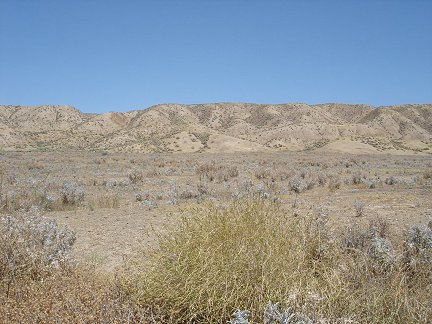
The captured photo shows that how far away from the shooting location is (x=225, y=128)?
97688mm

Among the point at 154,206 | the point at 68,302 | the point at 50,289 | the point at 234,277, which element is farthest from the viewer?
Result: the point at 154,206

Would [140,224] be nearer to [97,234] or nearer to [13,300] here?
[97,234]

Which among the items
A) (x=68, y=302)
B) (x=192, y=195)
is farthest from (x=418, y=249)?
(x=192, y=195)

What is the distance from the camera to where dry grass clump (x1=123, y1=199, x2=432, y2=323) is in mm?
3623

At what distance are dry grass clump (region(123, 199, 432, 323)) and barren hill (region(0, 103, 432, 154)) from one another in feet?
175

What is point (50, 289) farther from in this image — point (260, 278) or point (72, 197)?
point (72, 197)

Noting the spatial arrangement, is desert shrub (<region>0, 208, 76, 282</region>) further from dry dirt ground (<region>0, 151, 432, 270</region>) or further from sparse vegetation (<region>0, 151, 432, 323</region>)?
dry dirt ground (<region>0, 151, 432, 270</region>)

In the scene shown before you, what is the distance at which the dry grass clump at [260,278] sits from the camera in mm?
3623

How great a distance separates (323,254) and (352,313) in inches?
54.9

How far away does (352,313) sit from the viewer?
348 cm

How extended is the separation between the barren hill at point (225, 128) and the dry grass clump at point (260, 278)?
175 feet

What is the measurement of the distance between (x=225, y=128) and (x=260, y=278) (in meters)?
94.3

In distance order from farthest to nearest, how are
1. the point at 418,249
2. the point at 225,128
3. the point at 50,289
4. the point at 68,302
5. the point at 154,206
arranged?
the point at 225,128 < the point at 154,206 < the point at 418,249 < the point at 50,289 < the point at 68,302

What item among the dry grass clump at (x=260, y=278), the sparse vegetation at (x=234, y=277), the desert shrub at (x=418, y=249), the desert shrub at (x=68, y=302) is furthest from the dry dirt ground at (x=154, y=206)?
the desert shrub at (x=68, y=302)
